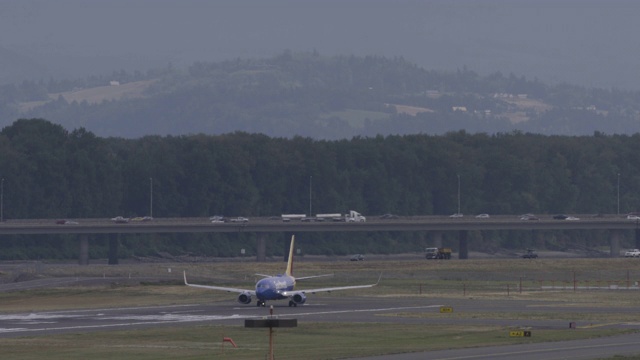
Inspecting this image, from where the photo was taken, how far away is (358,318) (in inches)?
3984

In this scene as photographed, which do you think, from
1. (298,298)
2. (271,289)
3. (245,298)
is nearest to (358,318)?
(271,289)

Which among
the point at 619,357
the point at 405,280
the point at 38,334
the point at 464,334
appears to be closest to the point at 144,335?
the point at 38,334

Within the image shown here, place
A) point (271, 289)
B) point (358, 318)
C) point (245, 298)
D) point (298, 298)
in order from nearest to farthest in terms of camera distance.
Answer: point (358, 318) < point (271, 289) < point (298, 298) < point (245, 298)

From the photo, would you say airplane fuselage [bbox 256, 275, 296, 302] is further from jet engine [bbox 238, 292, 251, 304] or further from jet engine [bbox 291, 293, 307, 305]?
jet engine [bbox 238, 292, 251, 304]

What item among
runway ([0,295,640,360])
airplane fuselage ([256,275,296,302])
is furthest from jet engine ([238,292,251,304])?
airplane fuselage ([256,275,296,302])

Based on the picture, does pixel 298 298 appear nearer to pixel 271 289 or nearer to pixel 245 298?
pixel 271 289

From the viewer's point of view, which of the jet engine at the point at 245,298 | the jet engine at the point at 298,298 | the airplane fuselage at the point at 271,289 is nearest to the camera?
the airplane fuselage at the point at 271,289

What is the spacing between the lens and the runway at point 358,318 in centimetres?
7481

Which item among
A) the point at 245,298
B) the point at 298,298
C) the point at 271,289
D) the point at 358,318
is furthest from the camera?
the point at 245,298

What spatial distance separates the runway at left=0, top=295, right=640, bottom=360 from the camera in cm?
7481

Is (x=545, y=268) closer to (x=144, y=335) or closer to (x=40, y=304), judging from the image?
(x=40, y=304)

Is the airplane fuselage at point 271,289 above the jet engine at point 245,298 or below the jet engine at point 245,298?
above

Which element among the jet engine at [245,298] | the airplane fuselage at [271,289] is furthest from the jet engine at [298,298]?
the jet engine at [245,298]

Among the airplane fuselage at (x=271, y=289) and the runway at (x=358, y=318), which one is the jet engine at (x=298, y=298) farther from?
the airplane fuselage at (x=271, y=289)
